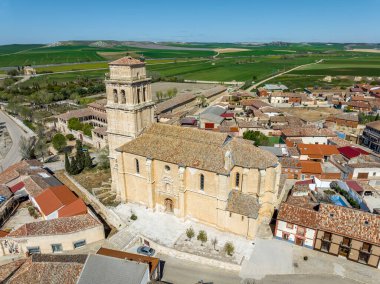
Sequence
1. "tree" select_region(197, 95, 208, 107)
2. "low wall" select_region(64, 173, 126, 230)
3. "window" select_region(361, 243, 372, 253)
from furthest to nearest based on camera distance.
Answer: "tree" select_region(197, 95, 208, 107) < "low wall" select_region(64, 173, 126, 230) < "window" select_region(361, 243, 372, 253)

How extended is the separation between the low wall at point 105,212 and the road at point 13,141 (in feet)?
85.2

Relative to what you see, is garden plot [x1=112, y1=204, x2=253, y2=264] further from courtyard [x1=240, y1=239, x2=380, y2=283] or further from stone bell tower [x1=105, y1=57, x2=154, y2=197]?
stone bell tower [x1=105, y1=57, x2=154, y2=197]

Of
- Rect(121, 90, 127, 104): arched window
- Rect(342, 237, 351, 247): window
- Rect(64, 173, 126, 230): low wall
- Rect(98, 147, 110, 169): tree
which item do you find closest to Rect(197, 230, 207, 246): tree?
Rect(64, 173, 126, 230): low wall

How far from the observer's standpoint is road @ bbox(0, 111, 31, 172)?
65.8m

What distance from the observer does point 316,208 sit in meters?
38.6

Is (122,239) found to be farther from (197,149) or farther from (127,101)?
(127,101)

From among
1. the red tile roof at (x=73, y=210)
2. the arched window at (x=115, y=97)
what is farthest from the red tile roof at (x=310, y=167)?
the red tile roof at (x=73, y=210)

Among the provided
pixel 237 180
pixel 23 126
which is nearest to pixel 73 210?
pixel 237 180

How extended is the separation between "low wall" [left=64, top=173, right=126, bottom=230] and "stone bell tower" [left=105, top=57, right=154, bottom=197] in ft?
17.6

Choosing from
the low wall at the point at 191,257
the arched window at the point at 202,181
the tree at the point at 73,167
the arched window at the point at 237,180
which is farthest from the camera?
the tree at the point at 73,167

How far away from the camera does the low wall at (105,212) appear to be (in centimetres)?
3975

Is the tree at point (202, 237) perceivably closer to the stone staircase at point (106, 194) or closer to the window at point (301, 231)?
the window at point (301, 231)

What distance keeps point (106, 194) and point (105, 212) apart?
16.6ft

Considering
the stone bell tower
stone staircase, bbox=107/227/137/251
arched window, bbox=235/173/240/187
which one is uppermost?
the stone bell tower
